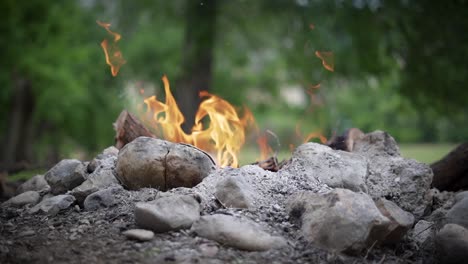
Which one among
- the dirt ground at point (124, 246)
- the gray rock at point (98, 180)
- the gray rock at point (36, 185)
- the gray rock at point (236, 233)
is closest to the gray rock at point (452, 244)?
the dirt ground at point (124, 246)

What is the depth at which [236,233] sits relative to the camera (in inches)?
131

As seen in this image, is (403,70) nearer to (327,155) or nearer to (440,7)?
(440,7)

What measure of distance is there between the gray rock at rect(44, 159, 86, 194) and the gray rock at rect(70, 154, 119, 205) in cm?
10

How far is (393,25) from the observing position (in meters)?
10.4

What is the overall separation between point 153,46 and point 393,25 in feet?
27.9

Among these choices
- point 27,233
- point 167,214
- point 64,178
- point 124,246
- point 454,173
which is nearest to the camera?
point 124,246

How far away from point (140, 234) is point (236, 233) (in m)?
0.64

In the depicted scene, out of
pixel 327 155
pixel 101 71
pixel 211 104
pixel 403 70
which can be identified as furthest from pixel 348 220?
pixel 101 71

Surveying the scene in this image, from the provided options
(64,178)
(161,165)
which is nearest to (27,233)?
(64,178)

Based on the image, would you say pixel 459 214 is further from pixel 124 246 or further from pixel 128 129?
pixel 128 129

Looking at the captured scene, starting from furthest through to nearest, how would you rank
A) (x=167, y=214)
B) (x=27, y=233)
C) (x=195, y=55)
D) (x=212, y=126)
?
(x=195, y=55)
(x=212, y=126)
(x=27, y=233)
(x=167, y=214)

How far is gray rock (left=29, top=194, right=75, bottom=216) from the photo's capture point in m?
4.00

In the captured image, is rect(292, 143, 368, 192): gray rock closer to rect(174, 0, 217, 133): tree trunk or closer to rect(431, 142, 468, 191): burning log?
rect(431, 142, 468, 191): burning log

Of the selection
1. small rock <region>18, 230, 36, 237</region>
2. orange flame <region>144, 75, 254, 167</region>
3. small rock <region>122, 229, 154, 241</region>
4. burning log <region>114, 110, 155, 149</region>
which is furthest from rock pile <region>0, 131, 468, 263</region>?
orange flame <region>144, 75, 254, 167</region>
